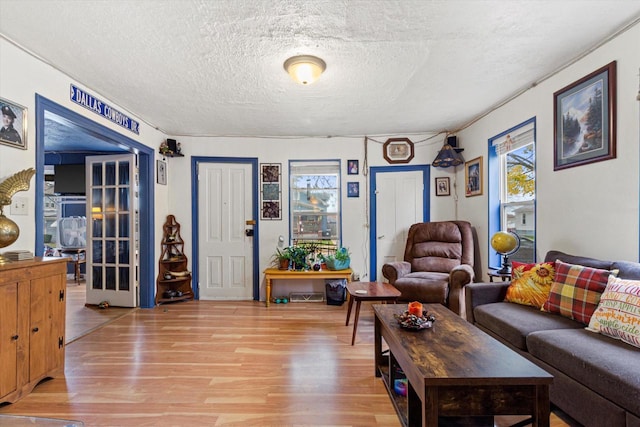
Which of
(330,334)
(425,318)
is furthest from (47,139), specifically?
(425,318)

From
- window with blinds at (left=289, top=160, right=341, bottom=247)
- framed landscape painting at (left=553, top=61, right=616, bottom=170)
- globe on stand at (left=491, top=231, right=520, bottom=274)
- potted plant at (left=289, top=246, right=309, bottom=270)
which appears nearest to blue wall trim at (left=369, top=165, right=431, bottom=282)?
window with blinds at (left=289, top=160, right=341, bottom=247)

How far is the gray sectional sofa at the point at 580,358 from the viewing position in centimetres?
136

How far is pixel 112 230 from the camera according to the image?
4199 mm

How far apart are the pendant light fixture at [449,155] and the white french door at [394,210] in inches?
13.6

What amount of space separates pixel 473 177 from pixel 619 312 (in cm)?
265

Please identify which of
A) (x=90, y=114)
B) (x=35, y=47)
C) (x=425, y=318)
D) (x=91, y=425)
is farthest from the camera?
(x=90, y=114)

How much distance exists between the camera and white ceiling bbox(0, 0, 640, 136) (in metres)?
1.91

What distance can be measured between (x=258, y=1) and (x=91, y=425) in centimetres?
262

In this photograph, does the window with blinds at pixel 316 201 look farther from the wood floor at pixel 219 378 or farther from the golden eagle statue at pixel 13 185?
the golden eagle statue at pixel 13 185

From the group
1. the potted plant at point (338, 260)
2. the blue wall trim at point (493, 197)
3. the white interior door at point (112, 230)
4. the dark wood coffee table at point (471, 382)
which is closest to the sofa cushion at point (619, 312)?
the dark wood coffee table at point (471, 382)

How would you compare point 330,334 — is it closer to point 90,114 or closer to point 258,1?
point 258,1

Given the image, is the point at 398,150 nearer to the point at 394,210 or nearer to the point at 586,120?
the point at 394,210

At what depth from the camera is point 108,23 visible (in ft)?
6.64

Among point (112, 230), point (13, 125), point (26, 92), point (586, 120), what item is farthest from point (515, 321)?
point (112, 230)
